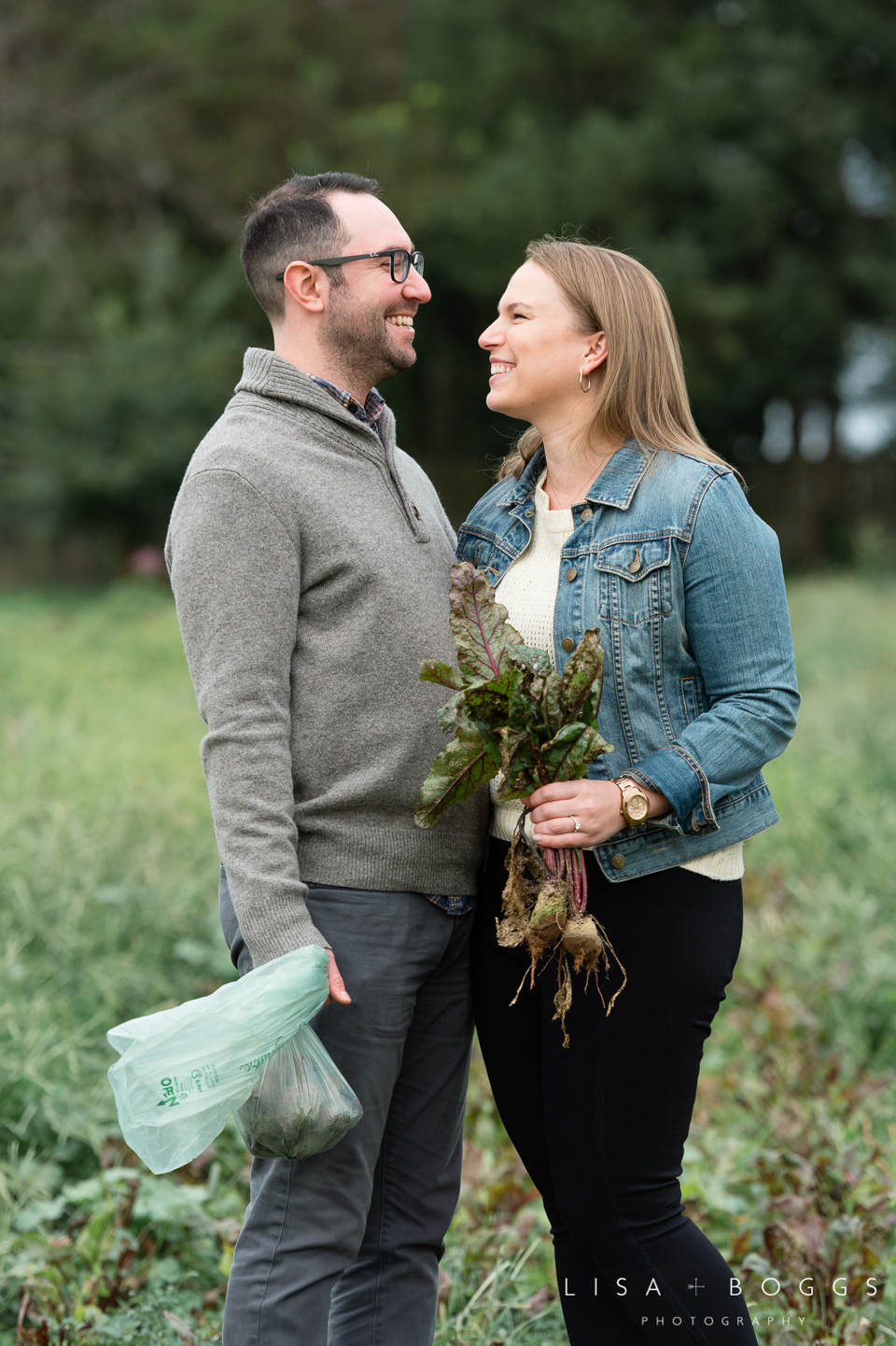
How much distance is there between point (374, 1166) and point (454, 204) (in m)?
19.2

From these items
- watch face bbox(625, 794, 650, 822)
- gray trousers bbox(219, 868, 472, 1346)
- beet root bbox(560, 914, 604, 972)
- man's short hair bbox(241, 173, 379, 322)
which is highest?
man's short hair bbox(241, 173, 379, 322)

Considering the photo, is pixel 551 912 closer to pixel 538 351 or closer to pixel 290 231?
pixel 538 351

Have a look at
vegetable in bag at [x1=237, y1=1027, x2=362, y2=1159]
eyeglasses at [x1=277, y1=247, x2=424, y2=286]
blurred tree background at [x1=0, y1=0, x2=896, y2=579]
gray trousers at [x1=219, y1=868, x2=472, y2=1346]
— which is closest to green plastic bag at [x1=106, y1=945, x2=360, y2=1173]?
vegetable in bag at [x1=237, y1=1027, x2=362, y2=1159]

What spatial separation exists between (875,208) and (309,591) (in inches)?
845

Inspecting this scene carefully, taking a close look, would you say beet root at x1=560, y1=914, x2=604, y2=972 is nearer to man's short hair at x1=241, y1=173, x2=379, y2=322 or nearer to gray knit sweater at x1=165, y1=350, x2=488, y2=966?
gray knit sweater at x1=165, y1=350, x2=488, y2=966

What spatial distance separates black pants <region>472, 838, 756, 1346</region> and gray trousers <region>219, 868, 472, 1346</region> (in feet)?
0.76

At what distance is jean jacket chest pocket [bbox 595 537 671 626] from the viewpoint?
7.32ft

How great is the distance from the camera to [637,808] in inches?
84.4

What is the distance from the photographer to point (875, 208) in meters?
21.1

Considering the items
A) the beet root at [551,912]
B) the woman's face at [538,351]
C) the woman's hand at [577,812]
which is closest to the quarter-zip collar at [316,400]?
the woman's face at [538,351]

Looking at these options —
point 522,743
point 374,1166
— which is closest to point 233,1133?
point 374,1166

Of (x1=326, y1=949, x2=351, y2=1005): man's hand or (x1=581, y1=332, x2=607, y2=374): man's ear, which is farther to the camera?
(x1=581, y1=332, x2=607, y2=374): man's ear

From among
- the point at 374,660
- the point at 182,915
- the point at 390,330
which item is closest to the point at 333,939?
the point at 374,660

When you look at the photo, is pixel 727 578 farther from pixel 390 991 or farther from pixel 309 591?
pixel 390 991
